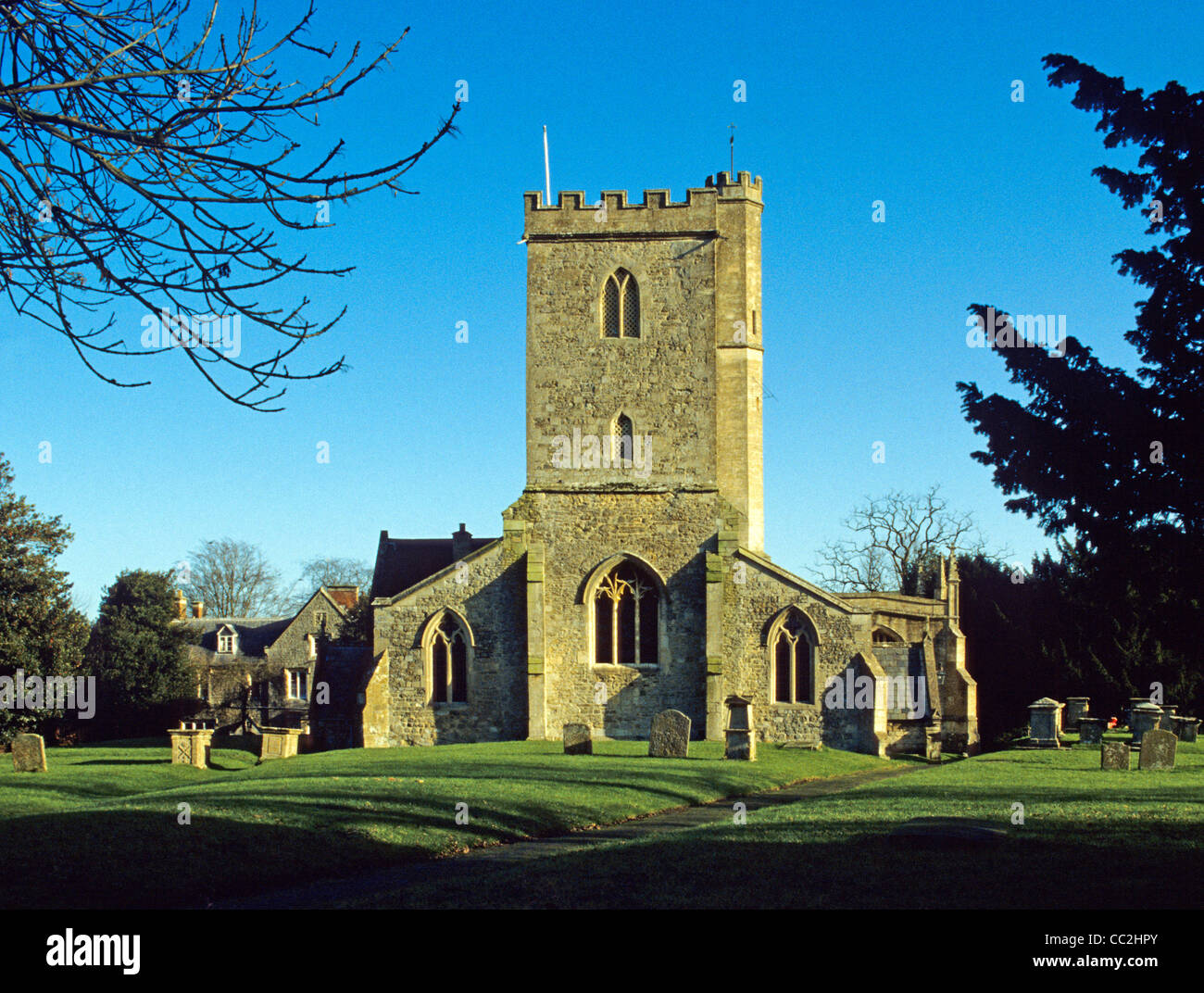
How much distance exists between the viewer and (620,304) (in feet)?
108

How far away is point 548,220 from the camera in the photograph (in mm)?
33125

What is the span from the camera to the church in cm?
3053

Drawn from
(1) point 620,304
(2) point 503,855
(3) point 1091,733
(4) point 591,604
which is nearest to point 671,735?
(4) point 591,604

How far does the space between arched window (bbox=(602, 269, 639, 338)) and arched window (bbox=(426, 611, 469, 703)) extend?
8786 mm

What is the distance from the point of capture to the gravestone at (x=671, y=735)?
81.9 ft

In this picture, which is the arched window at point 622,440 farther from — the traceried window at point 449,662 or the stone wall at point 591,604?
the traceried window at point 449,662

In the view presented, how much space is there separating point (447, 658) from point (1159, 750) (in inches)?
677

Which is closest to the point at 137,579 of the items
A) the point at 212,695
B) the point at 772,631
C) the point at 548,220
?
the point at 212,695

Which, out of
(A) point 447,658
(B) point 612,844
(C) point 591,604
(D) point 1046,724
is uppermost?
(C) point 591,604

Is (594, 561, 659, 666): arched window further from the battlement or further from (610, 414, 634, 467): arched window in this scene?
the battlement

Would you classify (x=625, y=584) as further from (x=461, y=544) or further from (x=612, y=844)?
(x=612, y=844)

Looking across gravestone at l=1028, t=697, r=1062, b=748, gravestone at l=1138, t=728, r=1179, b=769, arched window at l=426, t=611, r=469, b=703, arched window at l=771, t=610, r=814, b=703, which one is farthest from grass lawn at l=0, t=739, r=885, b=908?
gravestone at l=1138, t=728, r=1179, b=769

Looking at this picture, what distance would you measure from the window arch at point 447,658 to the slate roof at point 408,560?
8793mm
